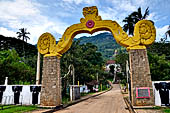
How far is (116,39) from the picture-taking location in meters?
9.28

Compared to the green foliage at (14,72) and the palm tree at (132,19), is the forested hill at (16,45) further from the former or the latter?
the palm tree at (132,19)

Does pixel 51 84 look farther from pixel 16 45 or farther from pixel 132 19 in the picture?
pixel 16 45

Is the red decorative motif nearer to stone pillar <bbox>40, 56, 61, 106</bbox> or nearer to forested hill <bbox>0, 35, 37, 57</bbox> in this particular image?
stone pillar <bbox>40, 56, 61, 106</bbox>

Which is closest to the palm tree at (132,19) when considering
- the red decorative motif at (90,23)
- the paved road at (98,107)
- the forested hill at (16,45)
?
the paved road at (98,107)

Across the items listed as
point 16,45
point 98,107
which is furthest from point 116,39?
point 16,45

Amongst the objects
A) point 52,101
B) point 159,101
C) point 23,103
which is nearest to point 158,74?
point 159,101

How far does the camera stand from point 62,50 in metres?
10.0

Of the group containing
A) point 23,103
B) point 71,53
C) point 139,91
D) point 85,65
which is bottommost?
point 23,103

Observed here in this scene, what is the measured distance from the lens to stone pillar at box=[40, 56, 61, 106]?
9.53 meters

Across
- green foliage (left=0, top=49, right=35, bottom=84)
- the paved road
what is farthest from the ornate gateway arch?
green foliage (left=0, top=49, right=35, bottom=84)

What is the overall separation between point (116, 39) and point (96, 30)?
4.75ft

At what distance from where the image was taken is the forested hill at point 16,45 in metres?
29.5

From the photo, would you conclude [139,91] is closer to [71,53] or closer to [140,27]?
[140,27]

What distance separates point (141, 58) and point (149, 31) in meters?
1.61
